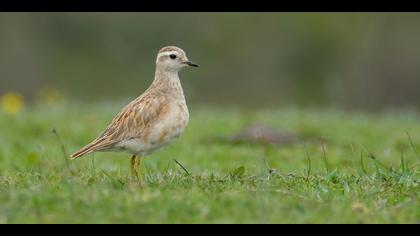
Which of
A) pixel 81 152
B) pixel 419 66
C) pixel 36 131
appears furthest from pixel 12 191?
pixel 419 66

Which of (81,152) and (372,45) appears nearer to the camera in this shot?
(81,152)

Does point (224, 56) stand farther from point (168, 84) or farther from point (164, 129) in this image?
point (164, 129)

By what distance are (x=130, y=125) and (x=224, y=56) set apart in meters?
26.7

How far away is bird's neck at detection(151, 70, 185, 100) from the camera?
Answer: 931cm

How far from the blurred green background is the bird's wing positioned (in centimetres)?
2421

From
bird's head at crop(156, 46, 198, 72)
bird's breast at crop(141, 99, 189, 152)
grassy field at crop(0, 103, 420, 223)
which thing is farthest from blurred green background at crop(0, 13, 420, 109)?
bird's breast at crop(141, 99, 189, 152)

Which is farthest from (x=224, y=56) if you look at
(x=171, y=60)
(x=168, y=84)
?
(x=168, y=84)

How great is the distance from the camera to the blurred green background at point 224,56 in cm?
3388

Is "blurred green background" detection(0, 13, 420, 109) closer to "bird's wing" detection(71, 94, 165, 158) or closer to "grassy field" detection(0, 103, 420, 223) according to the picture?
"grassy field" detection(0, 103, 420, 223)

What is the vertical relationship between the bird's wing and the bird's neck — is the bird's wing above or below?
below

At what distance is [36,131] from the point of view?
15.4 meters

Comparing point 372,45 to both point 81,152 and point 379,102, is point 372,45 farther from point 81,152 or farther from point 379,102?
point 81,152

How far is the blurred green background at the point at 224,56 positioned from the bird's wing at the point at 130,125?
24.2 meters
